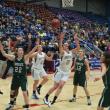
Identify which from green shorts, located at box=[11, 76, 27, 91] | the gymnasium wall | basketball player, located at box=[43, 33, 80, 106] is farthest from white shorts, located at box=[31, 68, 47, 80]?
the gymnasium wall

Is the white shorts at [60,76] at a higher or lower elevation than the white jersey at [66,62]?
lower

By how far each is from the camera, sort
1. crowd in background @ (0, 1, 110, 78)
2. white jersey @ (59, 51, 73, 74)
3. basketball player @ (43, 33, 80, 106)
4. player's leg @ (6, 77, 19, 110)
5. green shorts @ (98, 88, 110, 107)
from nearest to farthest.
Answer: green shorts @ (98, 88, 110, 107) < player's leg @ (6, 77, 19, 110) < basketball player @ (43, 33, 80, 106) < white jersey @ (59, 51, 73, 74) < crowd in background @ (0, 1, 110, 78)

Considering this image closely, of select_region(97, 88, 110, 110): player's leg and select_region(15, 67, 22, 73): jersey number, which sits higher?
select_region(15, 67, 22, 73): jersey number

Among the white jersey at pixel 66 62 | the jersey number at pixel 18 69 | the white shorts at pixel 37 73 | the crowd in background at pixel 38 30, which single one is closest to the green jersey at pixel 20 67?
the jersey number at pixel 18 69

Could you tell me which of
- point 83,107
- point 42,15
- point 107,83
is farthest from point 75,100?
point 42,15

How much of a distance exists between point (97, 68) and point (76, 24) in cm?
837

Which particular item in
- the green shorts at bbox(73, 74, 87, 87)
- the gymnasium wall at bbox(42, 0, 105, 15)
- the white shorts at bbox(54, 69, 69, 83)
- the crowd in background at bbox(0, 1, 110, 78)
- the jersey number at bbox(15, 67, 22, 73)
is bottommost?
the green shorts at bbox(73, 74, 87, 87)

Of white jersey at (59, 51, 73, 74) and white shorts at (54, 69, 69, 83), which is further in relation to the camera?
white jersey at (59, 51, 73, 74)

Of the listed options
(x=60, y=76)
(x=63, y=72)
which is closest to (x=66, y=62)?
(x=63, y=72)

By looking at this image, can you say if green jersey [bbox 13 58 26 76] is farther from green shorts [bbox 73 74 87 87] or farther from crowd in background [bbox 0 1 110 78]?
crowd in background [bbox 0 1 110 78]

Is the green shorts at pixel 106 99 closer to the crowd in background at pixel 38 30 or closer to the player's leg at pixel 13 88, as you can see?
the player's leg at pixel 13 88

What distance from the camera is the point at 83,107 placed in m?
10.8

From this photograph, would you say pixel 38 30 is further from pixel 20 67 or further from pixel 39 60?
pixel 20 67

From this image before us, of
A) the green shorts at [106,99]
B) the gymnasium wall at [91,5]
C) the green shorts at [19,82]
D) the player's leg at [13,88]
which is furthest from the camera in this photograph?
the gymnasium wall at [91,5]
